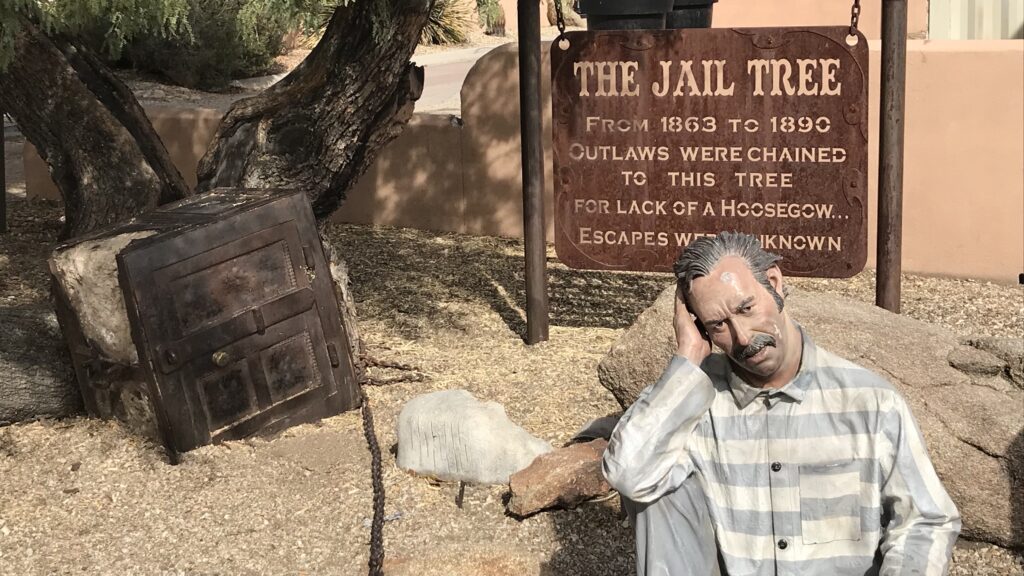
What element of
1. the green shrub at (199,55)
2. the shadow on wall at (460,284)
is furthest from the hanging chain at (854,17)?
the green shrub at (199,55)

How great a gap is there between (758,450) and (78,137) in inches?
192

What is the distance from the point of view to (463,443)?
499cm

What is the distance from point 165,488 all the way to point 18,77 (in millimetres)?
2674

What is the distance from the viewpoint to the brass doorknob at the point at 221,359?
17.2 ft

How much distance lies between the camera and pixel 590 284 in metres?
8.09

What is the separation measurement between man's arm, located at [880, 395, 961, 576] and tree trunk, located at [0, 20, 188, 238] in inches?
189

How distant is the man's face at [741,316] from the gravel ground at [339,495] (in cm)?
163

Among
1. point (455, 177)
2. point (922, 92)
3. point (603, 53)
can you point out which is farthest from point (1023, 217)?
point (455, 177)

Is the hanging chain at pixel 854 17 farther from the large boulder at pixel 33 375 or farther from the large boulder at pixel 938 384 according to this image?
the large boulder at pixel 33 375

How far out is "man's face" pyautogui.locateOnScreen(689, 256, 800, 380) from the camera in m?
2.89

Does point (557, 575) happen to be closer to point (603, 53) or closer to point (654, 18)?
point (603, 53)

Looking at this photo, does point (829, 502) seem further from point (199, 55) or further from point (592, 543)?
point (199, 55)

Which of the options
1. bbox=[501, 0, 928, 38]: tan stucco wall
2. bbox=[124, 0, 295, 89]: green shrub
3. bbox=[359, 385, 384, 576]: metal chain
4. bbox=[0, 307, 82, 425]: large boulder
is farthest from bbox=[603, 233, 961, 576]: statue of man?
bbox=[124, 0, 295, 89]: green shrub

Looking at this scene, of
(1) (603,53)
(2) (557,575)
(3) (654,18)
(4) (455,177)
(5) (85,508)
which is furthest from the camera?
(4) (455,177)
